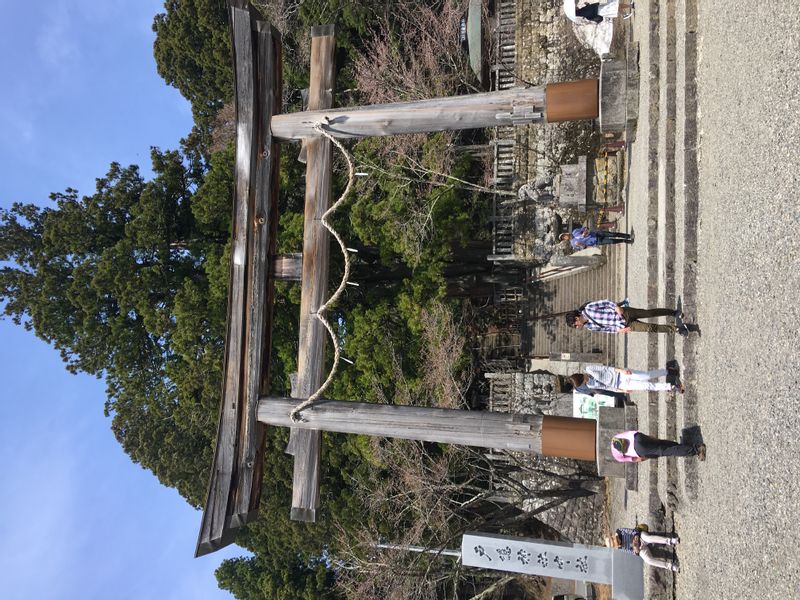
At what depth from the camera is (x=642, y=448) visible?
557 cm

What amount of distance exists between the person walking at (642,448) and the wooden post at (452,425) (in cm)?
31

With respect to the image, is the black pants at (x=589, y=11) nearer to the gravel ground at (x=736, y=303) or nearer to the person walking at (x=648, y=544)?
the gravel ground at (x=736, y=303)

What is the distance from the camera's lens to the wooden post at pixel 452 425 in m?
5.04

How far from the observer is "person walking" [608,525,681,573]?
678cm

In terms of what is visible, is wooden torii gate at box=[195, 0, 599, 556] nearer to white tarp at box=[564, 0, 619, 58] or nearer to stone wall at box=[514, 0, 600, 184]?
white tarp at box=[564, 0, 619, 58]

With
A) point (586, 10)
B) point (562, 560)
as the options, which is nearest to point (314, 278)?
point (562, 560)

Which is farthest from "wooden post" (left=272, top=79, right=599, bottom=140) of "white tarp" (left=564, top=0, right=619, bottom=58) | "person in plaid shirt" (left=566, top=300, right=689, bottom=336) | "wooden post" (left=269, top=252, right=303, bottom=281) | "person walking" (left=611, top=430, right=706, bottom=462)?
"white tarp" (left=564, top=0, right=619, bottom=58)

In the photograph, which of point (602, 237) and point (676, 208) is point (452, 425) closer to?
point (676, 208)

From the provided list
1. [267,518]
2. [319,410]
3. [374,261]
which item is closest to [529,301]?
[374,261]

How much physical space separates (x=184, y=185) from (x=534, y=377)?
10727 mm

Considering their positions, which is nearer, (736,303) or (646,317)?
(736,303)

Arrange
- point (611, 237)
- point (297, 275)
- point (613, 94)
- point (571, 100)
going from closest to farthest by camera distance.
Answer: point (571, 100) → point (613, 94) → point (297, 275) → point (611, 237)

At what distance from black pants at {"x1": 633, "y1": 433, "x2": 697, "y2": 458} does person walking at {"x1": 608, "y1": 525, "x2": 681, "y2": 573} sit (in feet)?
4.34

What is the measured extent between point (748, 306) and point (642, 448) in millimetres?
1590
